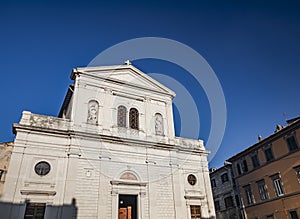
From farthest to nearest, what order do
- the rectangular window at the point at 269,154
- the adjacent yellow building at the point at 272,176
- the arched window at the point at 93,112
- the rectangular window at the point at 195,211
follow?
the rectangular window at the point at 269,154
the adjacent yellow building at the point at 272,176
the rectangular window at the point at 195,211
the arched window at the point at 93,112

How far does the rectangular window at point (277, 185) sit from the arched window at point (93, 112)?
1630 cm

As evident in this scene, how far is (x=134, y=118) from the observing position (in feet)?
54.9

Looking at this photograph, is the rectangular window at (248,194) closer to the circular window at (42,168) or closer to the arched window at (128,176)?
the arched window at (128,176)

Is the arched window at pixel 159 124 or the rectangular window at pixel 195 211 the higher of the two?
the arched window at pixel 159 124

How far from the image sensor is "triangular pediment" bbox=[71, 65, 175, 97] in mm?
16531

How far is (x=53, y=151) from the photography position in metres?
13.0

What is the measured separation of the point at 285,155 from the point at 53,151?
18.2 meters

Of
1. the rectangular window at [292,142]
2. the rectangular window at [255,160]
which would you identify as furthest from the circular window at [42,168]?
the rectangular window at [255,160]

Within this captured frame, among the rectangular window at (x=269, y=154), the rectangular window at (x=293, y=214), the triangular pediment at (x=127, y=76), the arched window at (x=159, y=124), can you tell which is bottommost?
the rectangular window at (x=293, y=214)

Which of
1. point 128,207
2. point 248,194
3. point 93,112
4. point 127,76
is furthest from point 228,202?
point 93,112

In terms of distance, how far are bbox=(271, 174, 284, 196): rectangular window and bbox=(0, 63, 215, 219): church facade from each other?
7.88 metres

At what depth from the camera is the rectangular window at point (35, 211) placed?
11258mm

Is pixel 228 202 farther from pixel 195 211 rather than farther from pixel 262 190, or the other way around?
pixel 195 211

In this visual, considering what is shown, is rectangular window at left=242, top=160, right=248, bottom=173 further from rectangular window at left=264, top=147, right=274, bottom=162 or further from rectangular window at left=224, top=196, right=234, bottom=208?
rectangular window at left=224, top=196, right=234, bottom=208
